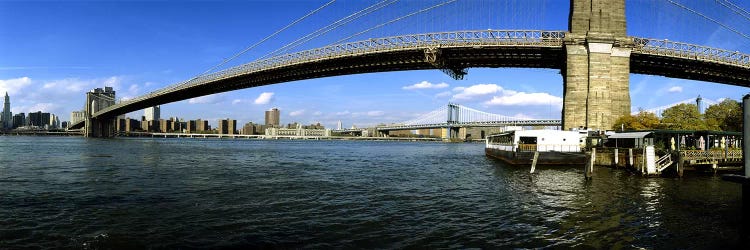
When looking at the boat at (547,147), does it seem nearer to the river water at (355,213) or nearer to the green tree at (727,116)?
the river water at (355,213)

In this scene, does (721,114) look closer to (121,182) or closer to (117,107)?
(121,182)

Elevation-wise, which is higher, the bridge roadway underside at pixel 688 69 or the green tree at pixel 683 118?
the bridge roadway underside at pixel 688 69

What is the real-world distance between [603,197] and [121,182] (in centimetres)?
2171

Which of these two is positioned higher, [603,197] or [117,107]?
[117,107]

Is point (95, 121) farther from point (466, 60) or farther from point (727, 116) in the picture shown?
point (727, 116)

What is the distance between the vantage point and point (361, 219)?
13.6 metres

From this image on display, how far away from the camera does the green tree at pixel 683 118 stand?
157 feet

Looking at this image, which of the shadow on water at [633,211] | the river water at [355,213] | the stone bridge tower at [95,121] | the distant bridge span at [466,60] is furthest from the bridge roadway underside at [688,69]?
the stone bridge tower at [95,121]

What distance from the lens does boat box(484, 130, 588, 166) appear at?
38.2 metres

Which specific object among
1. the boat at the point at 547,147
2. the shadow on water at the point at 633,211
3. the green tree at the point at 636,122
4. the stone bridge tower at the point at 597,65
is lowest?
the shadow on water at the point at 633,211

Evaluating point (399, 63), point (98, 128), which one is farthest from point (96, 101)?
point (399, 63)

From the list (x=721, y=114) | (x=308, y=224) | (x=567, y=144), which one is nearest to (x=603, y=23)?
(x=567, y=144)

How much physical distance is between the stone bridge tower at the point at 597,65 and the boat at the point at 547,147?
5.82m

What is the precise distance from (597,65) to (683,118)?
12401 mm
